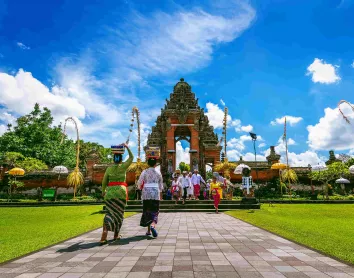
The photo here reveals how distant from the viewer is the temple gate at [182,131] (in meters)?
27.0

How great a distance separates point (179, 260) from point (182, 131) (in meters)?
25.8

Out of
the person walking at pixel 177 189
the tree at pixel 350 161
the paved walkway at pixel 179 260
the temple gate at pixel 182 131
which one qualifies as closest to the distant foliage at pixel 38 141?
the temple gate at pixel 182 131

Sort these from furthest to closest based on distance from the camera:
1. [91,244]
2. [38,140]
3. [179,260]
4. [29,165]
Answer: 1. [38,140]
2. [29,165]
3. [91,244]
4. [179,260]

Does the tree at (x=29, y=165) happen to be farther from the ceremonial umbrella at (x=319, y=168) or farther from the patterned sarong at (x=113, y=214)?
the ceremonial umbrella at (x=319, y=168)

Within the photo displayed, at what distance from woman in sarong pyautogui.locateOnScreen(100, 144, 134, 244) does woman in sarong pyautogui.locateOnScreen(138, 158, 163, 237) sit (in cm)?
77

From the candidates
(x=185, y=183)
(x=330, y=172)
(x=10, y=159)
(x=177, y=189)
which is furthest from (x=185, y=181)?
(x=10, y=159)

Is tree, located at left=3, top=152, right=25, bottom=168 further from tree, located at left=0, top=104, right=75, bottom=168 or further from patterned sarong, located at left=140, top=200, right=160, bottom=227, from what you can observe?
patterned sarong, located at left=140, top=200, right=160, bottom=227

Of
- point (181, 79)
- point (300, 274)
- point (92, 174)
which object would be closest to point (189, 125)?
point (181, 79)

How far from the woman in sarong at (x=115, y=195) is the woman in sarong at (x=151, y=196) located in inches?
30.2

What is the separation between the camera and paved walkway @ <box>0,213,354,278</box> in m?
3.79

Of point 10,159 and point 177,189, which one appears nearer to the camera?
point 177,189

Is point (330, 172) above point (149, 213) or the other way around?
above

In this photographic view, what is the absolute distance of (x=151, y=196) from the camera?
7094 millimetres

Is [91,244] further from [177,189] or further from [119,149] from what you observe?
[177,189]
